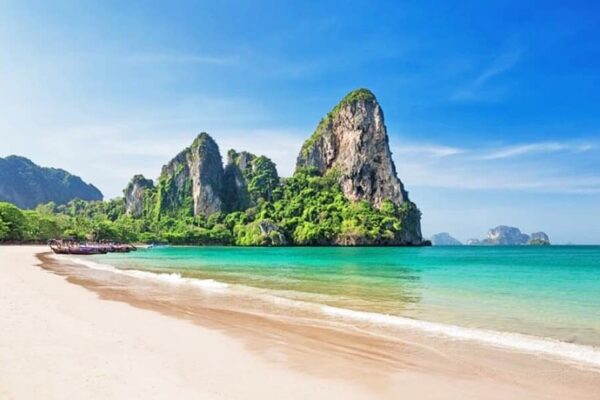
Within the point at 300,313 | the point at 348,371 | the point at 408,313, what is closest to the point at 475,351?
the point at 348,371

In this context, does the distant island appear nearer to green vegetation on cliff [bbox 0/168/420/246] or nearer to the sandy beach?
green vegetation on cliff [bbox 0/168/420/246]

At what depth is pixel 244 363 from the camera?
784cm

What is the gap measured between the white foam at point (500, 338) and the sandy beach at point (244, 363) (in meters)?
0.68

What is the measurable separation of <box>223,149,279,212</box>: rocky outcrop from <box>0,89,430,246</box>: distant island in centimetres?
45

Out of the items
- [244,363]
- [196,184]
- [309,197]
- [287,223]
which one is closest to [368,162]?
[309,197]

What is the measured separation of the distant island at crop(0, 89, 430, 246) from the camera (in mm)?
153750

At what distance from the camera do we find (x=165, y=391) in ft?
19.7

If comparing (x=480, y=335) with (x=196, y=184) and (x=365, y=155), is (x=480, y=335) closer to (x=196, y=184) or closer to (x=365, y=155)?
(x=365, y=155)

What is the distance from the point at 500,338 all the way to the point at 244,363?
6.60 m

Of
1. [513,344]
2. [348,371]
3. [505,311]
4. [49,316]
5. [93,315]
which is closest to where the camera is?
[348,371]

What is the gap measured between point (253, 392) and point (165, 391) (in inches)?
48.6

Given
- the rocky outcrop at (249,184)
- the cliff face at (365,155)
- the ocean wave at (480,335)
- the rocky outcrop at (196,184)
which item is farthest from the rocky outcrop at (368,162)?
the ocean wave at (480,335)

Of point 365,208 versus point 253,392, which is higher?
point 365,208

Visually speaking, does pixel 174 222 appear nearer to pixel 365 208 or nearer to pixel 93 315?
pixel 365 208
